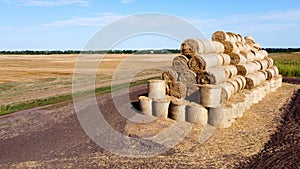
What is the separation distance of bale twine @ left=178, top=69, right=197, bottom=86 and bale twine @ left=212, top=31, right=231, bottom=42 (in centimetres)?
327

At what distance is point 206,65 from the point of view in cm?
1139

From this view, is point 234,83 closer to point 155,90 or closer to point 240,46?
point 155,90

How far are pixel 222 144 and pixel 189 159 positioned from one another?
4.73 feet

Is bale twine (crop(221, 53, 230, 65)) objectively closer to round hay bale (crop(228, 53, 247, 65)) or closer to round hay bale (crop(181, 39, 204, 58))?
round hay bale (crop(228, 53, 247, 65))

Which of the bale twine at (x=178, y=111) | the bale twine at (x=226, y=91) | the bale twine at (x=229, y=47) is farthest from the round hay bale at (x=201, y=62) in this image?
the bale twine at (x=229, y=47)

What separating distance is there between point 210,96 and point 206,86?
1.21 feet

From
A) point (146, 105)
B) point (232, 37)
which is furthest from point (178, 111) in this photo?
point (232, 37)

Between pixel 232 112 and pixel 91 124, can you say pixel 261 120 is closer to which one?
pixel 232 112

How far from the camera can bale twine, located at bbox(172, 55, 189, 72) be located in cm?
1174

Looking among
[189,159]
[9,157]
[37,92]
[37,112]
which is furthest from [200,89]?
[37,92]

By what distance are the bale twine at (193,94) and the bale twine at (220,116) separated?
88 centimetres

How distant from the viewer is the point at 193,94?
450 inches

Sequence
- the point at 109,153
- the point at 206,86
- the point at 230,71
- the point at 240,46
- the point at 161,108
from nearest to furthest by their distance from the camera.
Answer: the point at 109,153, the point at 206,86, the point at 161,108, the point at 230,71, the point at 240,46

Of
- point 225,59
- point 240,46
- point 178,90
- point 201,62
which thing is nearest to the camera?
point 201,62
